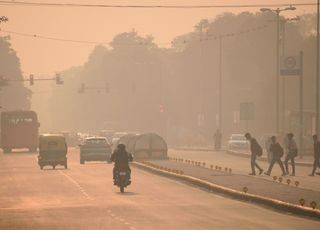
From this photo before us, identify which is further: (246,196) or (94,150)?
(94,150)

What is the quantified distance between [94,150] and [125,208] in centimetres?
4170

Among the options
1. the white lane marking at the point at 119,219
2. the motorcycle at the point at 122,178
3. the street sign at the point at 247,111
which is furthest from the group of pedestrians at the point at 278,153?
the street sign at the point at 247,111

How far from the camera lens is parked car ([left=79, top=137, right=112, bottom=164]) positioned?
244ft

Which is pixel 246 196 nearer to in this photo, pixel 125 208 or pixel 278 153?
pixel 125 208

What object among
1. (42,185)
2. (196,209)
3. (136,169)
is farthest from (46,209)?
(136,169)

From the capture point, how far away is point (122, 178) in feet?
140

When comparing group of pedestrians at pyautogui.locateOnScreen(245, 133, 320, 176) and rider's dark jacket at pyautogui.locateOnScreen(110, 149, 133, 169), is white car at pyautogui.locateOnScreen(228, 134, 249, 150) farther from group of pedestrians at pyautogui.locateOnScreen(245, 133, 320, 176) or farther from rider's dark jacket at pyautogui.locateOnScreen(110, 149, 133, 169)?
rider's dark jacket at pyautogui.locateOnScreen(110, 149, 133, 169)

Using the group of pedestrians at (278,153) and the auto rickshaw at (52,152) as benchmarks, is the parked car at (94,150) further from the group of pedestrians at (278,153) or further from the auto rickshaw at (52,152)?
the group of pedestrians at (278,153)

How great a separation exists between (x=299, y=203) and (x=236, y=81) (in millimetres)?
147470

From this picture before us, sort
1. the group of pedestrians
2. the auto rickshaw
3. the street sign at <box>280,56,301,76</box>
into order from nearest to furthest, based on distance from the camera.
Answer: the group of pedestrians → the auto rickshaw → the street sign at <box>280,56,301,76</box>

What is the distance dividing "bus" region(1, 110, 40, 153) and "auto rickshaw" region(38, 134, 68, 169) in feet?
105

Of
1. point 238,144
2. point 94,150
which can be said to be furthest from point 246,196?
point 238,144

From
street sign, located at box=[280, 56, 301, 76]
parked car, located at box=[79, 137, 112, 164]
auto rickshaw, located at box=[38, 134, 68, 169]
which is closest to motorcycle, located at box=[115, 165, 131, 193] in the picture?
auto rickshaw, located at box=[38, 134, 68, 169]

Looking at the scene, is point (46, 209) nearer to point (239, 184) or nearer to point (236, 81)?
point (239, 184)
